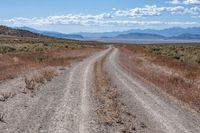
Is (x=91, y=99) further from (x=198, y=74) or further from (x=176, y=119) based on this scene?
(x=198, y=74)

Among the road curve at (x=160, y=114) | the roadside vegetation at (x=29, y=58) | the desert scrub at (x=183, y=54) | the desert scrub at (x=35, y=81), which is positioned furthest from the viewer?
the desert scrub at (x=183, y=54)

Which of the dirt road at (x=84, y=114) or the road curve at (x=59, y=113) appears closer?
the road curve at (x=59, y=113)

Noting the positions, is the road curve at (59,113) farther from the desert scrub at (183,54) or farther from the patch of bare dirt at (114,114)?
the desert scrub at (183,54)

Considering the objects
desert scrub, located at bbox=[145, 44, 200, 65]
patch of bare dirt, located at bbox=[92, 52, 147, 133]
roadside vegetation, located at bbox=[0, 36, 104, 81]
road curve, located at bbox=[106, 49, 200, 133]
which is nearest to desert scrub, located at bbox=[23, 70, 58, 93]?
roadside vegetation, located at bbox=[0, 36, 104, 81]

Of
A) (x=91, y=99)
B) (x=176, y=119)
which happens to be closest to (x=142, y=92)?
(x=91, y=99)

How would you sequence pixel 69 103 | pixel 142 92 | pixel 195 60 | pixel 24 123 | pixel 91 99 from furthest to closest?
pixel 195 60
pixel 142 92
pixel 91 99
pixel 69 103
pixel 24 123

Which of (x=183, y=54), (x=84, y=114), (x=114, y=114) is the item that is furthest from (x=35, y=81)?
(x=183, y=54)

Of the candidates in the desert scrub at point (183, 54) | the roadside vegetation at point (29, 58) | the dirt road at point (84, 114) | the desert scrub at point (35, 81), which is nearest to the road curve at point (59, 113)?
the dirt road at point (84, 114)

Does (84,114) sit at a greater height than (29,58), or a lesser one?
greater

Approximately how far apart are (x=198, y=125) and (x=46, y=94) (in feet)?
25.7

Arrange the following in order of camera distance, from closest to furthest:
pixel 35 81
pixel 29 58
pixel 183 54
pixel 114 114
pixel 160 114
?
pixel 114 114
pixel 160 114
pixel 35 81
pixel 29 58
pixel 183 54

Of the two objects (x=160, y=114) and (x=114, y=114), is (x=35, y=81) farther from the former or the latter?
(x=160, y=114)

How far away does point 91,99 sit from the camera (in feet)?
54.1

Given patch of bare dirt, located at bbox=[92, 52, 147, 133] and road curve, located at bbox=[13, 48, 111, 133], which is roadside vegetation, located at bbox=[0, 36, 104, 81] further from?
patch of bare dirt, located at bbox=[92, 52, 147, 133]
